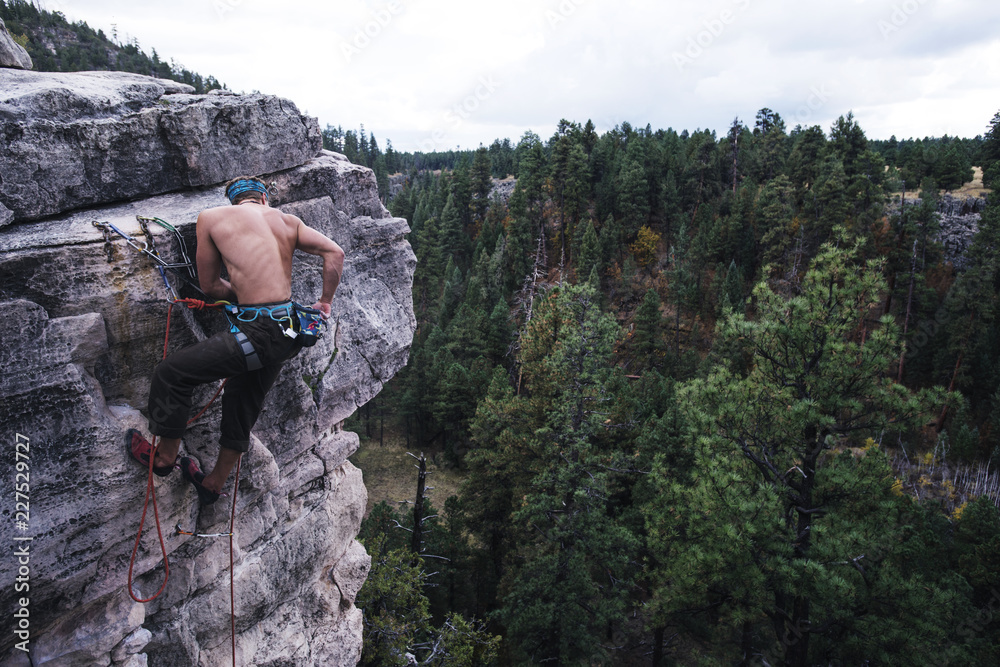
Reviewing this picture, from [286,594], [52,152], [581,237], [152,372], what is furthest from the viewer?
[581,237]

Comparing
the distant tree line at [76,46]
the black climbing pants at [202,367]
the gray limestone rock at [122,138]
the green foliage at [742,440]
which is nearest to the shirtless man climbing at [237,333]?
the black climbing pants at [202,367]

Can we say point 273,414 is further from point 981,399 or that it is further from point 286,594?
point 981,399

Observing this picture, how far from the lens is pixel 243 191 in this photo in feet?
16.6

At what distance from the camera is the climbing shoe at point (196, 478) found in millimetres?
5148

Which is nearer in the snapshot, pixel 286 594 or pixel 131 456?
pixel 131 456

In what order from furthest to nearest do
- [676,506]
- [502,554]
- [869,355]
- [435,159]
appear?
[435,159], [502,554], [676,506], [869,355]

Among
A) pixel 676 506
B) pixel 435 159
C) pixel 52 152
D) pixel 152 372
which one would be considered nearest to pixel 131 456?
pixel 152 372

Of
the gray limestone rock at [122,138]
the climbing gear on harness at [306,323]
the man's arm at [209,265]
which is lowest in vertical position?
the climbing gear on harness at [306,323]

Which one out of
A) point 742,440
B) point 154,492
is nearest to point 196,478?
point 154,492

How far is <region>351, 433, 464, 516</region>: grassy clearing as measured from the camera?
107 ft

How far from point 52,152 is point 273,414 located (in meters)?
3.21

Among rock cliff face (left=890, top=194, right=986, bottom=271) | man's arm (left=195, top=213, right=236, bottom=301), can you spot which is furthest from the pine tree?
rock cliff face (left=890, top=194, right=986, bottom=271)

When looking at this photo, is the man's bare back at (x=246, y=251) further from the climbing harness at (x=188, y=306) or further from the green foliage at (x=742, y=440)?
the green foliage at (x=742, y=440)

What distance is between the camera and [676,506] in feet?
38.8
